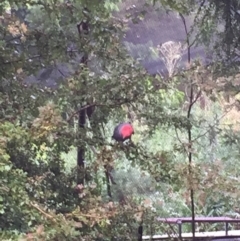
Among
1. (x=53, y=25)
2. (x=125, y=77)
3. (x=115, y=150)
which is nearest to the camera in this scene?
(x=115, y=150)

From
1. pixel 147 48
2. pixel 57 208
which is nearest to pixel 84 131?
pixel 57 208

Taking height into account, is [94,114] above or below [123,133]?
above

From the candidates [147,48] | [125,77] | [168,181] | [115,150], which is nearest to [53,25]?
[125,77]

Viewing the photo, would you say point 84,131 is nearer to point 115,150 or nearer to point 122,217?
point 115,150

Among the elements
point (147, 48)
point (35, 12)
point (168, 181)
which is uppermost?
point (147, 48)

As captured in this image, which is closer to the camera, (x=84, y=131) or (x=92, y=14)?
(x=84, y=131)

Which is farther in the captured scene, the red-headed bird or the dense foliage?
the red-headed bird

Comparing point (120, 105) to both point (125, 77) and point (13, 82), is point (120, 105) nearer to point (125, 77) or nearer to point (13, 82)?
point (125, 77)

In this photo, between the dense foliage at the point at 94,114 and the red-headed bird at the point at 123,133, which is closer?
the dense foliage at the point at 94,114

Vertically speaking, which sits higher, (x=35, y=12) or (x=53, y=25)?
(x=35, y=12)

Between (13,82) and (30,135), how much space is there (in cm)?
61

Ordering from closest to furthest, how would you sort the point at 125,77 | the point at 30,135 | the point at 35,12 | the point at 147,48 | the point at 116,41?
the point at 30,135 < the point at 125,77 < the point at 116,41 < the point at 35,12 < the point at 147,48

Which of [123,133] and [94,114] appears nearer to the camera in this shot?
[123,133]

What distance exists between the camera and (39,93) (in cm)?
183
